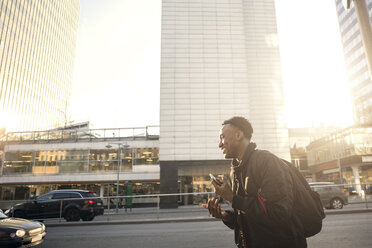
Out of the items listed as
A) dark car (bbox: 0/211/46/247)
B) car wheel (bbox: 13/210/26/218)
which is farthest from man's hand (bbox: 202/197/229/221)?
car wheel (bbox: 13/210/26/218)

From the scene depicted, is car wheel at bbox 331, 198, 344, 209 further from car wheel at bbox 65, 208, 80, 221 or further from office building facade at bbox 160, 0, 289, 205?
car wheel at bbox 65, 208, 80, 221

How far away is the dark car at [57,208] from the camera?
1519 centimetres

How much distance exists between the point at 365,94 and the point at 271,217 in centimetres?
7323

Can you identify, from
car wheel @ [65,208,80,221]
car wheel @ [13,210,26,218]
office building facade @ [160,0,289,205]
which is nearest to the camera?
car wheel @ [65,208,80,221]

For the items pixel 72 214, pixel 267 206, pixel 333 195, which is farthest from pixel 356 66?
pixel 267 206

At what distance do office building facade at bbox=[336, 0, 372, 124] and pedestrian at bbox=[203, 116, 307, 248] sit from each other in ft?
219

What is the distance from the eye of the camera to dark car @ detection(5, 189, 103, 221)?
49.8 ft

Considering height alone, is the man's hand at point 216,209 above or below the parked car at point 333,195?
above

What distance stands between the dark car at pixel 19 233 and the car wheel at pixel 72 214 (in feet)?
25.3

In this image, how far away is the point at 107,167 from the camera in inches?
1391

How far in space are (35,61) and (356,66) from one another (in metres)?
88.7

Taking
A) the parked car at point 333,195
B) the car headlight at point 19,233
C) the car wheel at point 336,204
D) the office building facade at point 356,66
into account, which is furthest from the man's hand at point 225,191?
the office building facade at point 356,66

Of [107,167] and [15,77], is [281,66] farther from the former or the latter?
[15,77]

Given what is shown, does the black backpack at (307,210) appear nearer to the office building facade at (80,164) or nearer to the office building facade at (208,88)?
the office building facade at (208,88)
